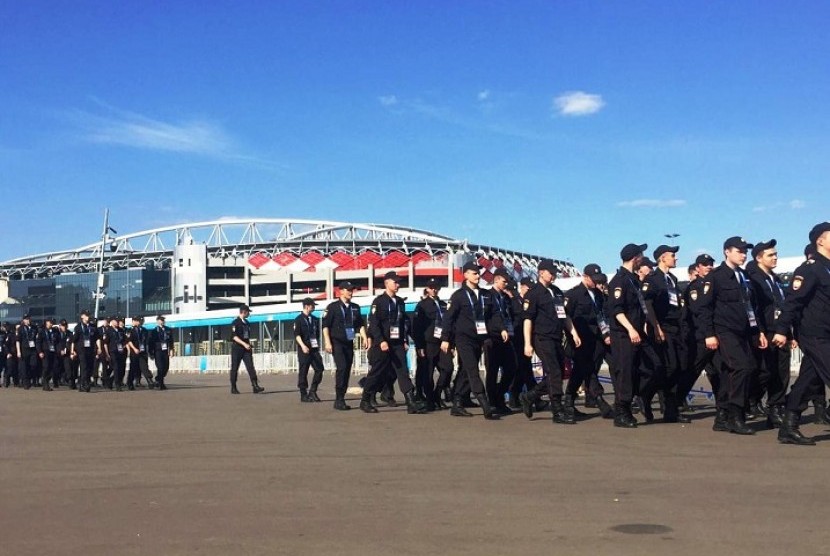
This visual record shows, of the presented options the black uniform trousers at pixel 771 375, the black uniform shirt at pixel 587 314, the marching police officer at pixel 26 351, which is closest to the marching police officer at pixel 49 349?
the marching police officer at pixel 26 351

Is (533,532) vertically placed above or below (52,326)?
below

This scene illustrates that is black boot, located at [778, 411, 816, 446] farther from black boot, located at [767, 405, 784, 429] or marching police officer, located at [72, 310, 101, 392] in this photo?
marching police officer, located at [72, 310, 101, 392]

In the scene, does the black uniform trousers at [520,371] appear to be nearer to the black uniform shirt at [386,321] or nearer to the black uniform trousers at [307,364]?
the black uniform shirt at [386,321]

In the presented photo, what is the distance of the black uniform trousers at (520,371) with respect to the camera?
13094 mm

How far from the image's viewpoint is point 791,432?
8672 mm

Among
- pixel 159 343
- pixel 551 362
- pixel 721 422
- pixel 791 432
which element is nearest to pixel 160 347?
pixel 159 343

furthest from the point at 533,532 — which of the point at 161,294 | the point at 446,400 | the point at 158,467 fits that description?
the point at 161,294

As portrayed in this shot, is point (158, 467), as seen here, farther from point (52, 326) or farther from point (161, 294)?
point (161, 294)

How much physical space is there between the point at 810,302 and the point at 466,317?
4.48 meters

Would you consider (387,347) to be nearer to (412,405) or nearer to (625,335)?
(412,405)

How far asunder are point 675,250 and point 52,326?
19556mm

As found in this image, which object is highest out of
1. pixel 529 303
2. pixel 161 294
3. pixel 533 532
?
pixel 161 294

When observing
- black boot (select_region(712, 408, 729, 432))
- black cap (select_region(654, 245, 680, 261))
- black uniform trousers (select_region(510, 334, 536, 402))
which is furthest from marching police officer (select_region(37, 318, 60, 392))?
black boot (select_region(712, 408, 729, 432))

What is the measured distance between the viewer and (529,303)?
11.3 m
